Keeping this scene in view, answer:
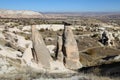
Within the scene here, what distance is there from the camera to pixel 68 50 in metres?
24.0

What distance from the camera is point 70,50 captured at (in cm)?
2412

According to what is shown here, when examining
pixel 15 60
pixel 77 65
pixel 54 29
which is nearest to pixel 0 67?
pixel 15 60

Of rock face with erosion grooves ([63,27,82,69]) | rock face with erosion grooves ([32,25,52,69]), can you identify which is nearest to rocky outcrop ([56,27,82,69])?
rock face with erosion grooves ([63,27,82,69])

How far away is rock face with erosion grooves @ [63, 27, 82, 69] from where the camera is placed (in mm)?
23859

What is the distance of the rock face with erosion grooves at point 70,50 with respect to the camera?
2386 cm

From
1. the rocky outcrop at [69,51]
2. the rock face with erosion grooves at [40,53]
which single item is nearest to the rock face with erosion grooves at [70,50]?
the rocky outcrop at [69,51]

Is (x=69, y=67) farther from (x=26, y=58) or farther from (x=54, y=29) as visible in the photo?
(x=54, y=29)

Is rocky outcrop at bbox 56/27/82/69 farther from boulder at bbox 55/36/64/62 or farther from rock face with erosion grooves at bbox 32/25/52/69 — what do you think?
rock face with erosion grooves at bbox 32/25/52/69

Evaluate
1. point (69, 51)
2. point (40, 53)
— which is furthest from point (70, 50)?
point (40, 53)

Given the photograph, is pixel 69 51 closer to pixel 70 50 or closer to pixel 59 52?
A: pixel 70 50

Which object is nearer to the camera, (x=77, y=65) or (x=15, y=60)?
(x=15, y=60)

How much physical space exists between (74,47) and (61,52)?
1068 mm

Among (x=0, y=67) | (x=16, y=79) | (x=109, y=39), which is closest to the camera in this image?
(x=16, y=79)

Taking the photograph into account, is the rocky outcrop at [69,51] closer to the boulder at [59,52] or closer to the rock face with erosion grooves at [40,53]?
the boulder at [59,52]
